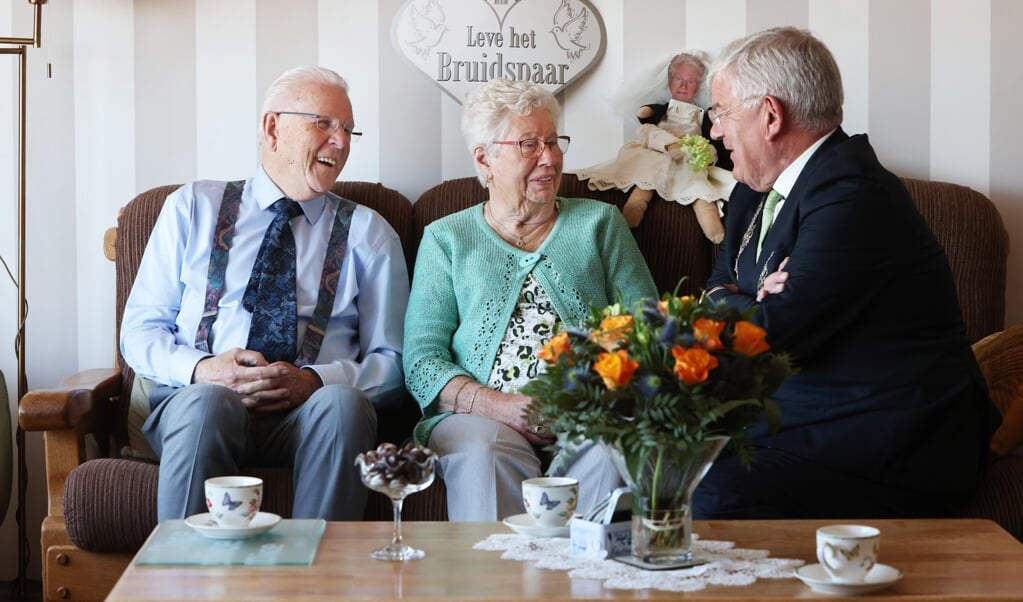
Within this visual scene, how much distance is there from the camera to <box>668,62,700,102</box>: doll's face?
323 centimetres

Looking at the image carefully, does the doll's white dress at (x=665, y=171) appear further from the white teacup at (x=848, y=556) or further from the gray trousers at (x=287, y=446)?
the white teacup at (x=848, y=556)

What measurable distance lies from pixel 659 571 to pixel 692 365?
0.32 metres

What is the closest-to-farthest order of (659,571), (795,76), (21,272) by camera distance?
(659,571)
(795,76)
(21,272)

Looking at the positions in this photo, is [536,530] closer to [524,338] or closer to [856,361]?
[856,361]

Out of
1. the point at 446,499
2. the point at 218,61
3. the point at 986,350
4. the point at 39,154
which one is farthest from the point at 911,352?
the point at 39,154

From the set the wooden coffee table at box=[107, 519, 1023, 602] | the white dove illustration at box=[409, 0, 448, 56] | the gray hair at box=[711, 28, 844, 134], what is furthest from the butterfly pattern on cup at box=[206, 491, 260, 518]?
the white dove illustration at box=[409, 0, 448, 56]

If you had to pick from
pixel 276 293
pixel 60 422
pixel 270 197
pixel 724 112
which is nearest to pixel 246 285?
pixel 276 293

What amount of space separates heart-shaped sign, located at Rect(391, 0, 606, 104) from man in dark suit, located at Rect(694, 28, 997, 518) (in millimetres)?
1051

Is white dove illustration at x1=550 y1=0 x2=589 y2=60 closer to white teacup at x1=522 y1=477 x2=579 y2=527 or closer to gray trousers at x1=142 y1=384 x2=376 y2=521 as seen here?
gray trousers at x1=142 y1=384 x2=376 y2=521

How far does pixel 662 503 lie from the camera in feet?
5.62

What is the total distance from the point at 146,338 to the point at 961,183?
87.9 inches

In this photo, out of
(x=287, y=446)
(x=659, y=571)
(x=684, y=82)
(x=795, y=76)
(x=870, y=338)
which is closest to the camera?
(x=659, y=571)

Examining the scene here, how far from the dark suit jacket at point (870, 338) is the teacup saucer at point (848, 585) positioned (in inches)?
23.2

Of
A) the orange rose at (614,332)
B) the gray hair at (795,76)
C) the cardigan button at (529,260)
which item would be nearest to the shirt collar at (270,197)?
the cardigan button at (529,260)
